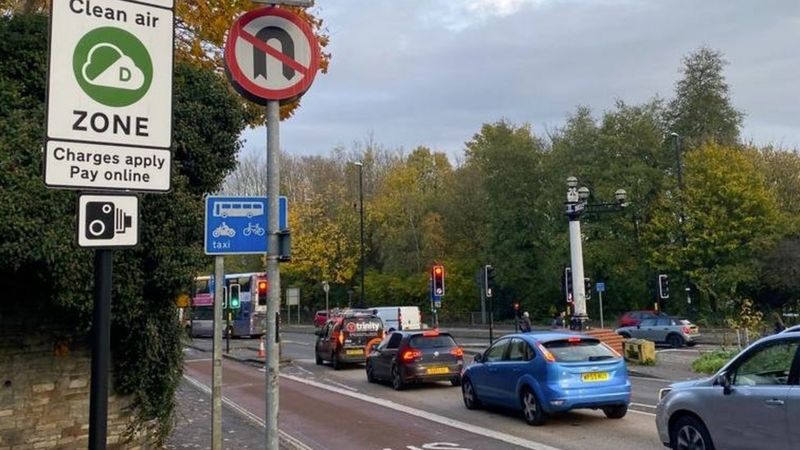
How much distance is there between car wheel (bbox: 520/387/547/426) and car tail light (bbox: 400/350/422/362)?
5929 mm

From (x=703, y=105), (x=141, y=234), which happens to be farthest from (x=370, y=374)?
(x=703, y=105)

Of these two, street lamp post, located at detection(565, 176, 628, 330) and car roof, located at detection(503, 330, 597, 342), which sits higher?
street lamp post, located at detection(565, 176, 628, 330)

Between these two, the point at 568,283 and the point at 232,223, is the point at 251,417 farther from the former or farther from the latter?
the point at 568,283

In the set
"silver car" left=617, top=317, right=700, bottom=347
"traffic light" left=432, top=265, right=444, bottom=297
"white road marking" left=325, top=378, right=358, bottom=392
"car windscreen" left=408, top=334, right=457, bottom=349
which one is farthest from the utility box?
"traffic light" left=432, top=265, right=444, bottom=297

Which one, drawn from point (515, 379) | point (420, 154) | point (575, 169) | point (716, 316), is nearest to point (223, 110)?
point (515, 379)

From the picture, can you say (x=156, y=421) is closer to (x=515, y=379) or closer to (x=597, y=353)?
(x=515, y=379)

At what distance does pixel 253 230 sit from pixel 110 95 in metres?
4.15

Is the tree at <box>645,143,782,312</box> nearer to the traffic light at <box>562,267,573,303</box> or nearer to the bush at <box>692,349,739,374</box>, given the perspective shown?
the traffic light at <box>562,267,573,303</box>

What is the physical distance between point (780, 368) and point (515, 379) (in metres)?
5.77

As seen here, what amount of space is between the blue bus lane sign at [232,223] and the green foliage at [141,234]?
108 cm

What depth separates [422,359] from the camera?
18.4 metres

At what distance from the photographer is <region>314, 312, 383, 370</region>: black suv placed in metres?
25.3

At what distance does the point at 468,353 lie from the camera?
29.9 meters

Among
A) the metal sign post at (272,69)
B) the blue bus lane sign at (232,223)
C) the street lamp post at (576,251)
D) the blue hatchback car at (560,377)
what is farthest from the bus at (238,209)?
the street lamp post at (576,251)
